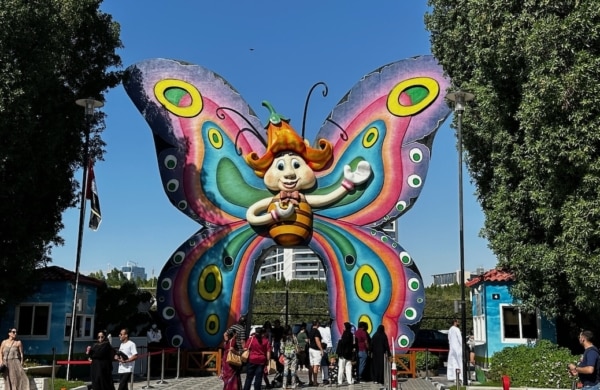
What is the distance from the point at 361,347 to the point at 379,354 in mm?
618

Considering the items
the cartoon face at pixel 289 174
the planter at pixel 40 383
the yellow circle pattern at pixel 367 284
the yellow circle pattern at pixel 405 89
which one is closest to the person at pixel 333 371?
the yellow circle pattern at pixel 367 284

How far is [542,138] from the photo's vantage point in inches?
571

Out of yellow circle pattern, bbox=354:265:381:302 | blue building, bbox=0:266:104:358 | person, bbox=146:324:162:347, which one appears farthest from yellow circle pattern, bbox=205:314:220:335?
yellow circle pattern, bbox=354:265:381:302

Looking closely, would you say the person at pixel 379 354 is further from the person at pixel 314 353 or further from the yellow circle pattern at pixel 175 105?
the yellow circle pattern at pixel 175 105

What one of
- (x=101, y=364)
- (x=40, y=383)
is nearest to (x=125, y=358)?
(x=101, y=364)

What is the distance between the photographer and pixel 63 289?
808 inches

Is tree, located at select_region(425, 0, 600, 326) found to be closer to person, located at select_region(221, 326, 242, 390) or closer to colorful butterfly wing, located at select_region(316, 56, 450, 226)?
colorful butterfly wing, located at select_region(316, 56, 450, 226)

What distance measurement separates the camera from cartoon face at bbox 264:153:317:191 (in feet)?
70.7

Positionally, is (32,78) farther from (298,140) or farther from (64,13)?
(298,140)

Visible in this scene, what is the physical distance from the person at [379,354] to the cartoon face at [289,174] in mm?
6113

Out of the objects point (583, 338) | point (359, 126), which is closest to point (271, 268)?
point (359, 126)

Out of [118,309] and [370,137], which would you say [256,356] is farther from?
[118,309]

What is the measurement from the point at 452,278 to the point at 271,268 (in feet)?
178

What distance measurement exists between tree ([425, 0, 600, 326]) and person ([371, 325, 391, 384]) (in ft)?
12.8
